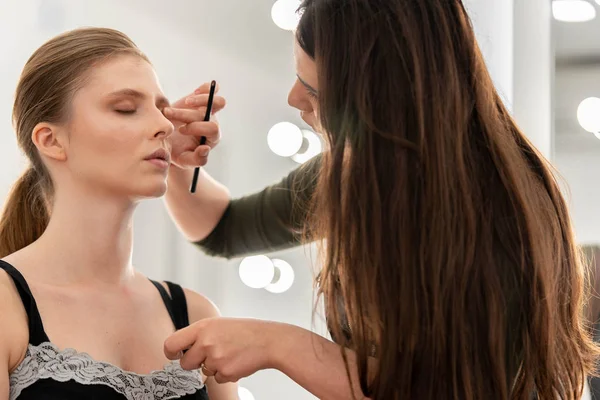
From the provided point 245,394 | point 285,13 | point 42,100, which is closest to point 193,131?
point 42,100

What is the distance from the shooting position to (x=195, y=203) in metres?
1.47

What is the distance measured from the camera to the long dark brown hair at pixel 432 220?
94cm

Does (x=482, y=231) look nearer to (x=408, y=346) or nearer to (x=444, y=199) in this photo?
(x=444, y=199)

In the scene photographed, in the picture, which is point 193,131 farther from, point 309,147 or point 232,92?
point 232,92

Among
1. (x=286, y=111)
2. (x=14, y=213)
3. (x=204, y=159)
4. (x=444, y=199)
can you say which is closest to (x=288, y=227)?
(x=204, y=159)

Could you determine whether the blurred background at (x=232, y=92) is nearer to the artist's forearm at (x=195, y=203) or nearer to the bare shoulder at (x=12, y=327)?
the artist's forearm at (x=195, y=203)

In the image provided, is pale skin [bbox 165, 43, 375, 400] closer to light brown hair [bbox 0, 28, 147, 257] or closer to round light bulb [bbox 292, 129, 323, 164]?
light brown hair [bbox 0, 28, 147, 257]

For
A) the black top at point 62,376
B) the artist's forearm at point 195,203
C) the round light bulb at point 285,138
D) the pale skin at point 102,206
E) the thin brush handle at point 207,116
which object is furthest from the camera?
the round light bulb at point 285,138

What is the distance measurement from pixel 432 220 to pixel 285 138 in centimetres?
77

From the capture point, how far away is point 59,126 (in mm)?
1200

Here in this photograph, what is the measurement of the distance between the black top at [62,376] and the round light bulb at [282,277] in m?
0.61

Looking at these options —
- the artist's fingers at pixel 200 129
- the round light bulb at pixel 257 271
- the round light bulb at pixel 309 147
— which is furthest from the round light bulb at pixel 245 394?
the artist's fingers at pixel 200 129

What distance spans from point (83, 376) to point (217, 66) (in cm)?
100

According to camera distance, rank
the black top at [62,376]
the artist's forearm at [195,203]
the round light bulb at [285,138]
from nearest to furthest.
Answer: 1. the black top at [62,376]
2. the artist's forearm at [195,203]
3. the round light bulb at [285,138]
